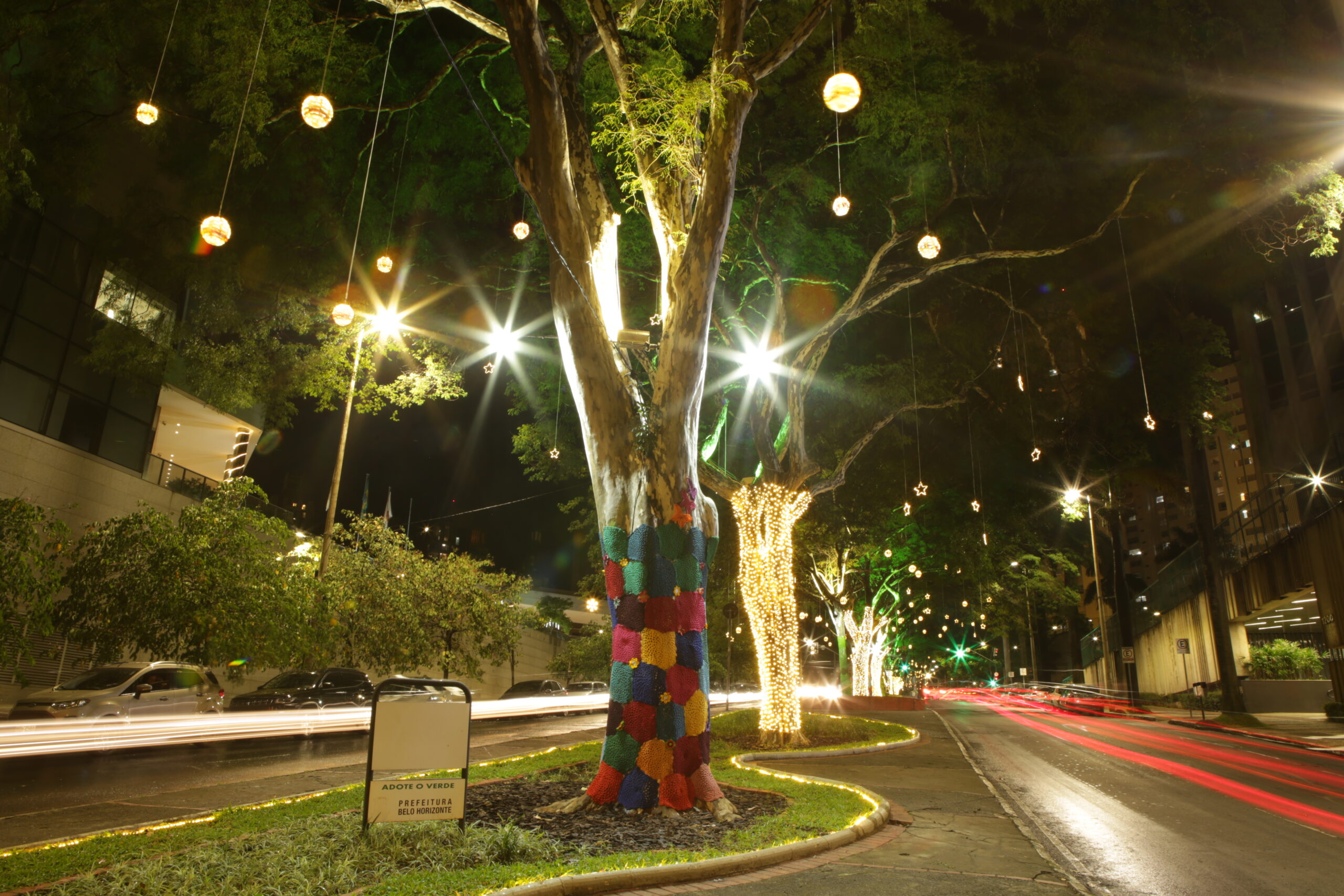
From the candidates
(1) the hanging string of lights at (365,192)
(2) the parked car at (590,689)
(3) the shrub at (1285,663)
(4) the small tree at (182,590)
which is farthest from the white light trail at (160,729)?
(3) the shrub at (1285,663)

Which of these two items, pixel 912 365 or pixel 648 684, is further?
pixel 912 365

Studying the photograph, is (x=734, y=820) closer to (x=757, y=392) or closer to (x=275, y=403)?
(x=757, y=392)

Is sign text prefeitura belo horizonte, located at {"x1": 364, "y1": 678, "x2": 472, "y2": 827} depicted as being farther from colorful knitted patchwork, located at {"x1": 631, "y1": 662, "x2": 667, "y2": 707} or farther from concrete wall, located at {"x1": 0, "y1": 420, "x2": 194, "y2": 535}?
concrete wall, located at {"x1": 0, "y1": 420, "x2": 194, "y2": 535}

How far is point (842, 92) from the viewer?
8180mm

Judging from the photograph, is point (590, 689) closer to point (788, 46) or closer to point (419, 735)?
point (788, 46)

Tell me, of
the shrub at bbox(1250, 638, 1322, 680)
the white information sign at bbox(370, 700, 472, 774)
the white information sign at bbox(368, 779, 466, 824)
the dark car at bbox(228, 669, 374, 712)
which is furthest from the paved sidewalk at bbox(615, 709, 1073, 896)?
the shrub at bbox(1250, 638, 1322, 680)

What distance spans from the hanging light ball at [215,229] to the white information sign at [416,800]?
20.1 ft

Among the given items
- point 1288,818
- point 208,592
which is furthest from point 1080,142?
point 208,592

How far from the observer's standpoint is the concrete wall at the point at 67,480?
19891mm

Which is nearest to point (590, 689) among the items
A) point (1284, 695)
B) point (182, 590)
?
point (182, 590)

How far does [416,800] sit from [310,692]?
47.7ft

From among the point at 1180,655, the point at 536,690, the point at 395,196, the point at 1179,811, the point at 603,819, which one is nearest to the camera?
the point at 603,819

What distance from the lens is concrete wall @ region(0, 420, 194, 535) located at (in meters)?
19.9

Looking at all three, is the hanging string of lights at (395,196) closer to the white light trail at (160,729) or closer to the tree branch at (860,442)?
the white light trail at (160,729)
